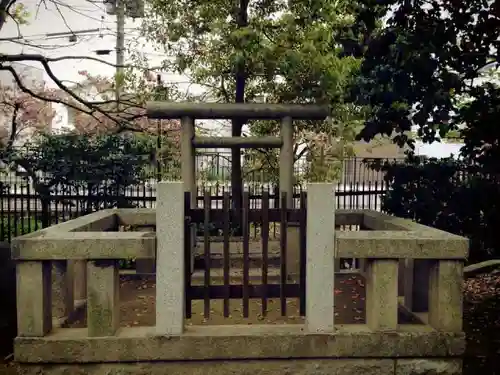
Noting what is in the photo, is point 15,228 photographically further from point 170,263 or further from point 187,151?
point 170,263

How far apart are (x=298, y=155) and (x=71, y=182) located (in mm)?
5303

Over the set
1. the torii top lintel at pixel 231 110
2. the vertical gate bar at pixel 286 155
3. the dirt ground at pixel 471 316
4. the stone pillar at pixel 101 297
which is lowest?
the dirt ground at pixel 471 316

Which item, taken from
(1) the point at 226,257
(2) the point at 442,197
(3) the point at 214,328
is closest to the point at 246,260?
(1) the point at 226,257

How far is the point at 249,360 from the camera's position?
3.72m

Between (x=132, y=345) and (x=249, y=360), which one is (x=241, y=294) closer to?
(x=249, y=360)

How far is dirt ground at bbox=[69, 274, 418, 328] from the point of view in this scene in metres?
4.62

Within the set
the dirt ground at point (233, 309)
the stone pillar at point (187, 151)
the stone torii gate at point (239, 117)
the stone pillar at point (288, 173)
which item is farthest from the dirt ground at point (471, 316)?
the stone pillar at point (187, 151)

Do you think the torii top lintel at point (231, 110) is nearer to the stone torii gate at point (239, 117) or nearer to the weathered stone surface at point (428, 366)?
the stone torii gate at point (239, 117)

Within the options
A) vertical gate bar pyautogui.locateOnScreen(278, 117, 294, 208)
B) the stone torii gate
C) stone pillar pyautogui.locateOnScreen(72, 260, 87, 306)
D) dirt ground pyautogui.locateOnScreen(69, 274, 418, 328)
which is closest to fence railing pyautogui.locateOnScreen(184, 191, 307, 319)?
dirt ground pyautogui.locateOnScreen(69, 274, 418, 328)

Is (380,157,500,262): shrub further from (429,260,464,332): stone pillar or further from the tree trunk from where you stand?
(429,260,464,332): stone pillar

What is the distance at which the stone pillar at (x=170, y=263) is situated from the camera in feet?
12.0

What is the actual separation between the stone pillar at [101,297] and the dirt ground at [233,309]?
0.89 metres

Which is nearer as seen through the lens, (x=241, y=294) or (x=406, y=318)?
(x=241, y=294)

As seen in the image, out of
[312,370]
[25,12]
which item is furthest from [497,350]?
[25,12]
